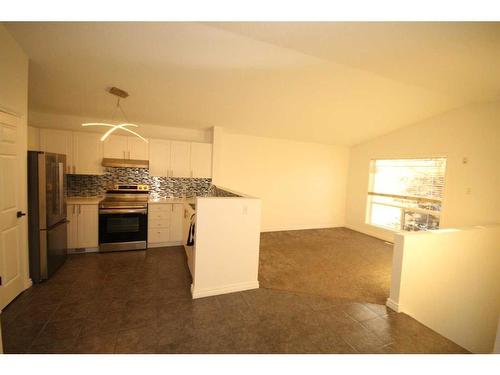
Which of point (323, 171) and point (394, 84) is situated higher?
point (394, 84)

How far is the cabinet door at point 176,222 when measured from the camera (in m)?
4.07

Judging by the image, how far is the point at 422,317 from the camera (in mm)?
2660

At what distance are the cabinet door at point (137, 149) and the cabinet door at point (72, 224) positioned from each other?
126cm

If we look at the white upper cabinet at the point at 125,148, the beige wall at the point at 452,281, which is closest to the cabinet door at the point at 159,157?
the white upper cabinet at the point at 125,148

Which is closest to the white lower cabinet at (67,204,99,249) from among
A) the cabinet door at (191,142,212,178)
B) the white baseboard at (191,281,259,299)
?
the cabinet door at (191,142,212,178)

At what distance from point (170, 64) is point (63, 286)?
9.90ft

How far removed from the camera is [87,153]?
3.83 meters

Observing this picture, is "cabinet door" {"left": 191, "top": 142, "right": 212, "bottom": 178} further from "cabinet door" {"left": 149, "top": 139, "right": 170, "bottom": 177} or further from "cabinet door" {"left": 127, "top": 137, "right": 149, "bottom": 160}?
"cabinet door" {"left": 127, "top": 137, "right": 149, "bottom": 160}

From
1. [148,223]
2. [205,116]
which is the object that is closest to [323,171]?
[205,116]

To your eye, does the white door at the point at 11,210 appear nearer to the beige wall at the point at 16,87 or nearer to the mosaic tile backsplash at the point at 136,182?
the beige wall at the point at 16,87

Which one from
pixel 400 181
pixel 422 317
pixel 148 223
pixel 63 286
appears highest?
pixel 400 181

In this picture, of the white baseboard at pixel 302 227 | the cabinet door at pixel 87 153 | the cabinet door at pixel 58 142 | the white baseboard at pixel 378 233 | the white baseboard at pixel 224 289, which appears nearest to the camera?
the white baseboard at pixel 224 289

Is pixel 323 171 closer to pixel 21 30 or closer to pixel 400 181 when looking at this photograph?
pixel 400 181

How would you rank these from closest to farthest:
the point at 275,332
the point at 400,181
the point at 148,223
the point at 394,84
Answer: the point at 275,332, the point at 394,84, the point at 148,223, the point at 400,181
